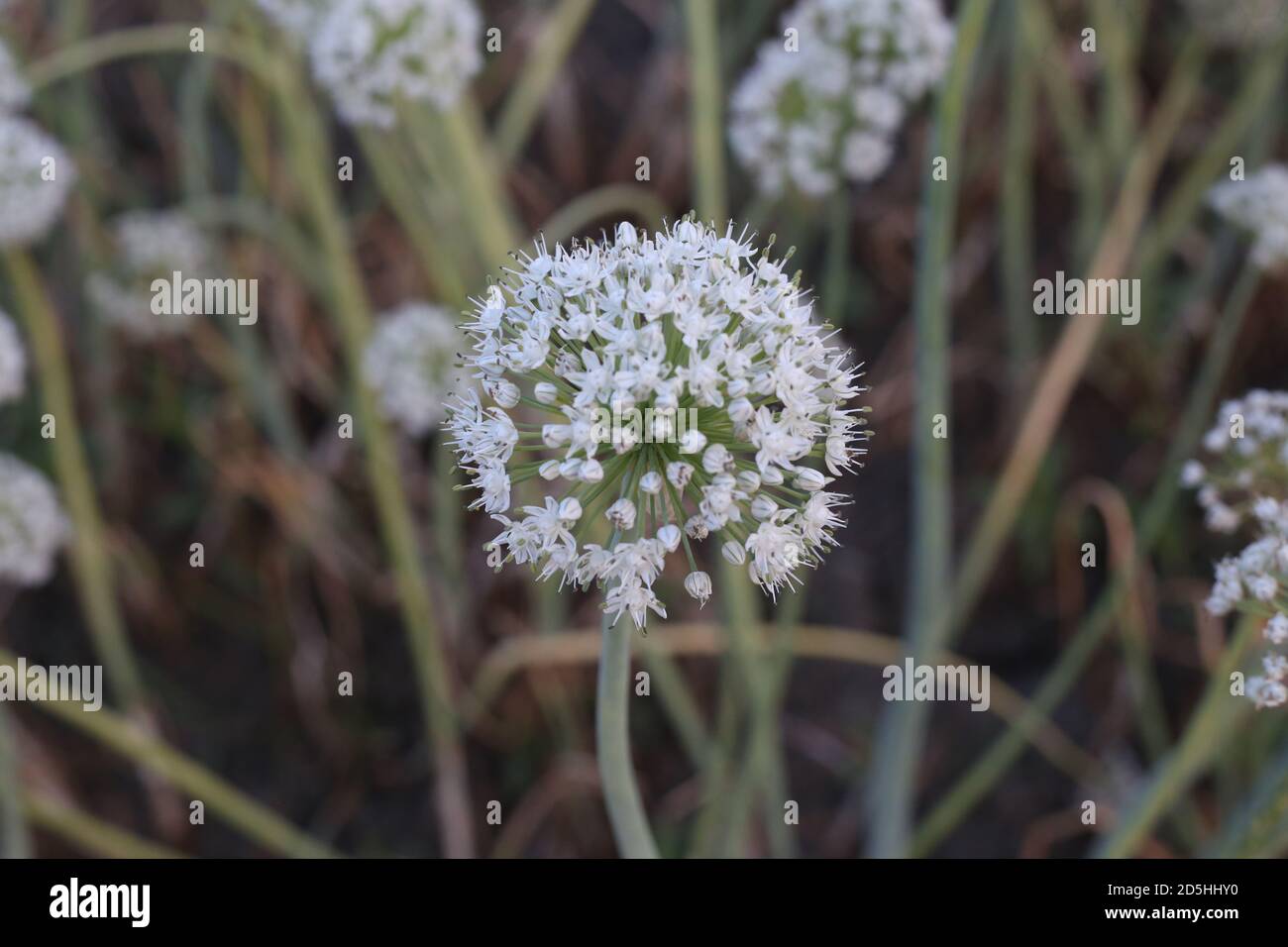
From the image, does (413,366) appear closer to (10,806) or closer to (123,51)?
(123,51)

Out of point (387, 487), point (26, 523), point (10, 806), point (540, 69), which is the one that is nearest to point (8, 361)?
point (26, 523)

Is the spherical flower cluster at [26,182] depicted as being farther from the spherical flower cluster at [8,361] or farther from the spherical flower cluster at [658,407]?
the spherical flower cluster at [658,407]

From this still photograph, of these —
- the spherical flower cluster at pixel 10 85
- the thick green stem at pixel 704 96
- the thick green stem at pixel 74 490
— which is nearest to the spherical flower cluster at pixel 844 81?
the thick green stem at pixel 704 96

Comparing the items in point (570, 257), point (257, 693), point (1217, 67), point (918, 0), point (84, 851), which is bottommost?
point (84, 851)

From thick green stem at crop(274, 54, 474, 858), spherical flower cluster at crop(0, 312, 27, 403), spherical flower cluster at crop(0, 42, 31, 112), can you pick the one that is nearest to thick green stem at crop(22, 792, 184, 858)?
thick green stem at crop(274, 54, 474, 858)

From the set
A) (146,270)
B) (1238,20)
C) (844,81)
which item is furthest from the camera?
(146,270)

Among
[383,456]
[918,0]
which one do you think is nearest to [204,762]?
[383,456]

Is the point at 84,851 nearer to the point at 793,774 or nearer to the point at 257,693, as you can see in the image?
the point at 257,693

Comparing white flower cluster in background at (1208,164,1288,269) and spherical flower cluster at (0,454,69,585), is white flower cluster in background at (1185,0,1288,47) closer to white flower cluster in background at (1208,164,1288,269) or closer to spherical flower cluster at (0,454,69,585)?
white flower cluster in background at (1208,164,1288,269)
